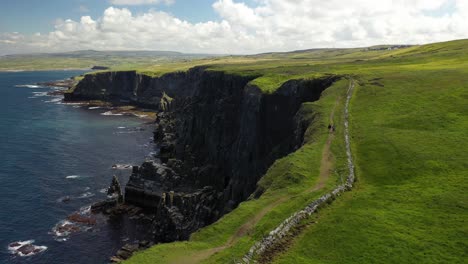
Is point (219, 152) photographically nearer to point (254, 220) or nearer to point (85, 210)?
point (85, 210)

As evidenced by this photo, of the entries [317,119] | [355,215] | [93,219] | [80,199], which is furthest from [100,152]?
[355,215]

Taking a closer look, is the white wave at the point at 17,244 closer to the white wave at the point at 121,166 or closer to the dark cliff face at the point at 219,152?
the dark cliff face at the point at 219,152

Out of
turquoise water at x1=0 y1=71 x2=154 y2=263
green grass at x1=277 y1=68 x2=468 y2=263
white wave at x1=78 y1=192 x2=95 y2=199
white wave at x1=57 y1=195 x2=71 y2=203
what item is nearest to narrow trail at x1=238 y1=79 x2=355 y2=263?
green grass at x1=277 y1=68 x2=468 y2=263

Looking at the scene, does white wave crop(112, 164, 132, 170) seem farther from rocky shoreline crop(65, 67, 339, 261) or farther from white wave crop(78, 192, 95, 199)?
white wave crop(78, 192, 95, 199)

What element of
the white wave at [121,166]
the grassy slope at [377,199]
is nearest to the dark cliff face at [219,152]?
the white wave at [121,166]

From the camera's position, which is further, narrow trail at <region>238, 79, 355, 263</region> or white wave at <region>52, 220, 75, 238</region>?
white wave at <region>52, 220, 75, 238</region>

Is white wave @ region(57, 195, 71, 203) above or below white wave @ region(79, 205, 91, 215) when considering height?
above

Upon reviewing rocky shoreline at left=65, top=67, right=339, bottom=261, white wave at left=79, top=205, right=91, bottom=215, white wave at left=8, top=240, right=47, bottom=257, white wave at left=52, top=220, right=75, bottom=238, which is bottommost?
white wave at left=8, top=240, right=47, bottom=257

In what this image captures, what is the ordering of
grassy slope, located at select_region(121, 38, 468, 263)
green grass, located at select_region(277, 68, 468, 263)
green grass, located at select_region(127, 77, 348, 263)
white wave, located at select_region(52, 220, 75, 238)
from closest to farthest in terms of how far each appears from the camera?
green grass, located at select_region(277, 68, 468, 263), grassy slope, located at select_region(121, 38, 468, 263), green grass, located at select_region(127, 77, 348, 263), white wave, located at select_region(52, 220, 75, 238)
